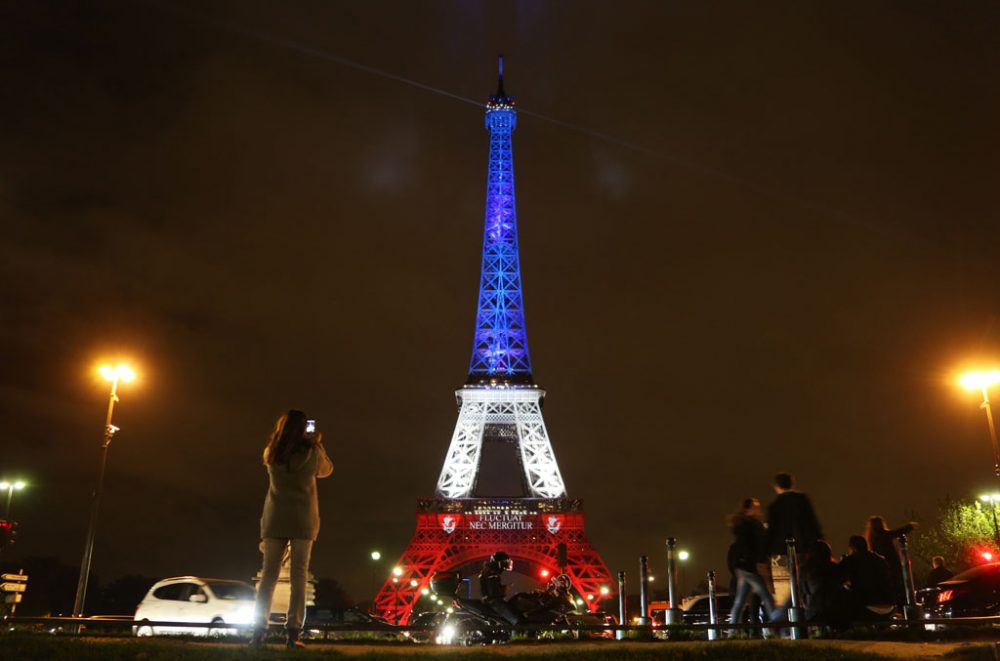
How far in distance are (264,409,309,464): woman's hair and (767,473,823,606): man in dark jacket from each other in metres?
6.50

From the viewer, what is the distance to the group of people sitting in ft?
32.7

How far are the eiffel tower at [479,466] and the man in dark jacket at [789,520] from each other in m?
35.6

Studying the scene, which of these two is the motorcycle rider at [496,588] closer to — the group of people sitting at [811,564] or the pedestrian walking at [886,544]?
the group of people sitting at [811,564]

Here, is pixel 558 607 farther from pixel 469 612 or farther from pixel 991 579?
pixel 991 579

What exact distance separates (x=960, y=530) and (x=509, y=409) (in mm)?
30731

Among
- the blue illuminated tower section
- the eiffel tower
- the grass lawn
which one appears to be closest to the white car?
the grass lawn

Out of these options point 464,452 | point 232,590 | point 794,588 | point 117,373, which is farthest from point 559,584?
point 464,452

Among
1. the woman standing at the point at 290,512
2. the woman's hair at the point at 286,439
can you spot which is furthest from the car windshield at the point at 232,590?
the woman's hair at the point at 286,439

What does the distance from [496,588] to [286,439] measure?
5561mm

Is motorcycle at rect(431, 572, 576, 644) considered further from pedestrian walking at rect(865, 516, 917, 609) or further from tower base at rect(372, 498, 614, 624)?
tower base at rect(372, 498, 614, 624)

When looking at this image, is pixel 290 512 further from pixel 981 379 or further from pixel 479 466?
pixel 479 466

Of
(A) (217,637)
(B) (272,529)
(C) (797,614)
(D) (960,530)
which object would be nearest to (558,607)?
(C) (797,614)

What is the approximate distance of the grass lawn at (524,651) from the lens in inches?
308

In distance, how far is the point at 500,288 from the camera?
71688 millimetres
